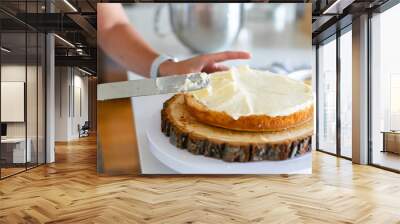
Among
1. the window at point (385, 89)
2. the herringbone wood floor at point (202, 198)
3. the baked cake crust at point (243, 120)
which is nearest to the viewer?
the herringbone wood floor at point (202, 198)

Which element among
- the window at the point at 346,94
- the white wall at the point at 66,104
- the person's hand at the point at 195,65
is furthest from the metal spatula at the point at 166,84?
the white wall at the point at 66,104

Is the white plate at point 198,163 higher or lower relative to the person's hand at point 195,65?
→ lower

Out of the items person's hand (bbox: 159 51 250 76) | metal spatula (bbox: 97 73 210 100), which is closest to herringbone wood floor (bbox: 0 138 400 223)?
metal spatula (bbox: 97 73 210 100)

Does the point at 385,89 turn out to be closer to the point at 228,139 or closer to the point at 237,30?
the point at 237,30

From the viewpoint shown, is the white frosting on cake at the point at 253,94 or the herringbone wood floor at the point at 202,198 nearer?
the herringbone wood floor at the point at 202,198

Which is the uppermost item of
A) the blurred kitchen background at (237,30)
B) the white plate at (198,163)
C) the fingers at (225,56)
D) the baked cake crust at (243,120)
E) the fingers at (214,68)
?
the blurred kitchen background at (237,30)

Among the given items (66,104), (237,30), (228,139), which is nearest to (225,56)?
(237,30)

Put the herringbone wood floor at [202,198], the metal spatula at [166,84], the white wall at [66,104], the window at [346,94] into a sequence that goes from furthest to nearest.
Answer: the white wall at [66,104] → the window at [346,94] → the metal spatula at [166,84] → the herringbone wood floor at [202,198]

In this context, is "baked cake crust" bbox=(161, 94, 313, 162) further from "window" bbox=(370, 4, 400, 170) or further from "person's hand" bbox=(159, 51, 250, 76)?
"window" bbox=(370, 4, 400, 170)

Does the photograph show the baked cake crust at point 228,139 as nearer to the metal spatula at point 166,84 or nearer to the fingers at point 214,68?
the metal spatula at point 166,84
